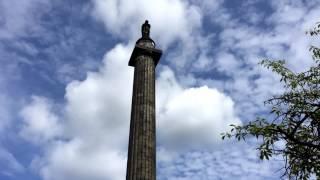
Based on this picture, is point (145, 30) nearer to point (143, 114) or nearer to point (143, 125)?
point (143, 114)

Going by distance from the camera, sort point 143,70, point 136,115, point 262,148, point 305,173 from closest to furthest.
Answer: point 262,148, point 305,173, point 136,115, point 143,70

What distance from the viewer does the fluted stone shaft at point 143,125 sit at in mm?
19234

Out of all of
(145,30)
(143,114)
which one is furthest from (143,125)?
(145,30)

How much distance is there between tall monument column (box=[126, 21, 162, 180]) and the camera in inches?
760

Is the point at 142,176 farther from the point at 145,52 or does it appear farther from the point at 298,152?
the point at 298,152

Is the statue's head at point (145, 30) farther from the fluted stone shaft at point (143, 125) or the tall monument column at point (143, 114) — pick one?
the fluted stone shaft at point (143, 125)

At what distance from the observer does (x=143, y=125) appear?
20.6 m

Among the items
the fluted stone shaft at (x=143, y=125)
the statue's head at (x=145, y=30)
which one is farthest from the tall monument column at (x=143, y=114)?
the statue's head at (x=145, y=30)

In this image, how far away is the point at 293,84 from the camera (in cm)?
1130

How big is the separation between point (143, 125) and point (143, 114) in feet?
2.21

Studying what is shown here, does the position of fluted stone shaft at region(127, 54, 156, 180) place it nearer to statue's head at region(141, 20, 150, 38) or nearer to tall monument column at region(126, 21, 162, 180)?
tall monument column at region(126, 21, 162, 180)

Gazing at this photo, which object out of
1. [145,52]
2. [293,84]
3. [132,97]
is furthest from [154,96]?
[293,84]

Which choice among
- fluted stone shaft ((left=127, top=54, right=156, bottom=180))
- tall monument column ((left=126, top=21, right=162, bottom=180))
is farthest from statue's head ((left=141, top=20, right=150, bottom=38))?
fluted stone shaft ((left=127, top=54, right=156, bottom=180))

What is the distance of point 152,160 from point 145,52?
6800 millimetres
